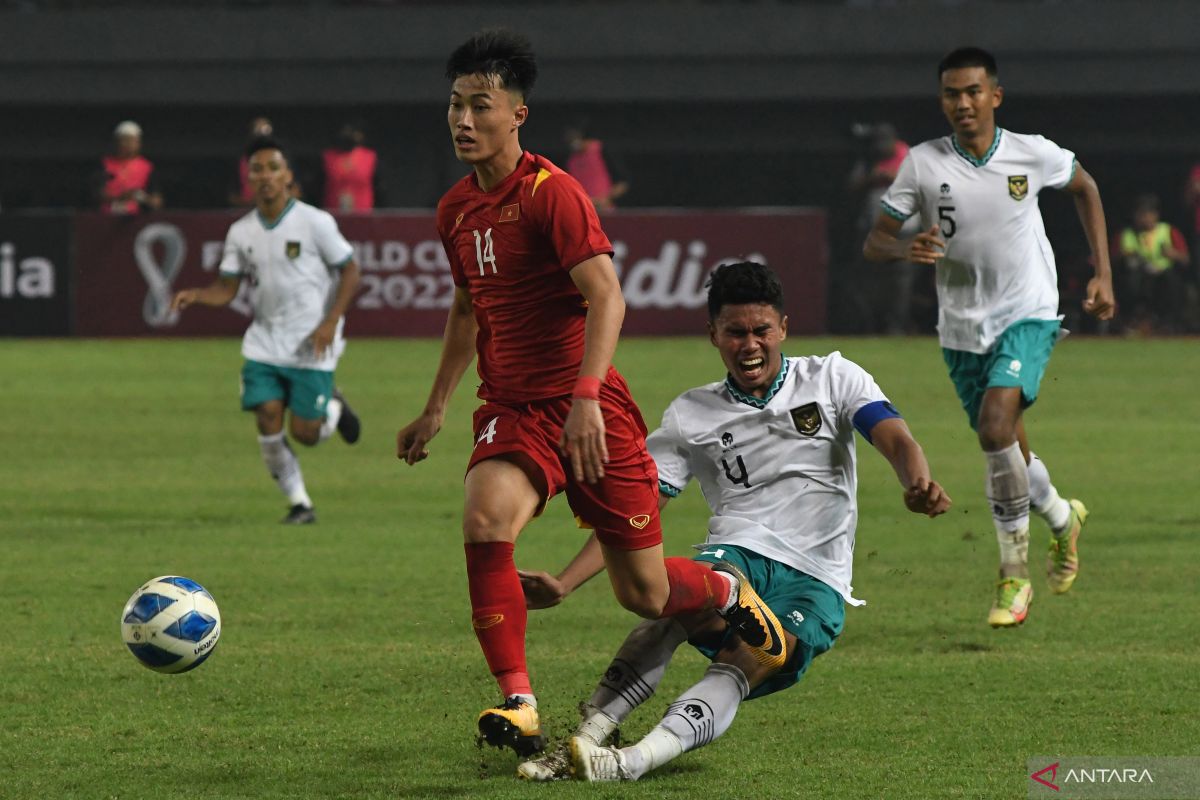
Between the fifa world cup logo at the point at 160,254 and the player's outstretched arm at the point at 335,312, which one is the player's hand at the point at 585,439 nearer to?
the player's outstretched arm at the point at 335,312

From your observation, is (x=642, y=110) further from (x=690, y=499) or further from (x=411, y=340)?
(x=690, y=499)

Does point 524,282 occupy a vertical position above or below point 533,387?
above

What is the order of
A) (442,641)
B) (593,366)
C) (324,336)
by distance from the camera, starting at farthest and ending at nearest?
(324,336) < (442,641) < (593,366)

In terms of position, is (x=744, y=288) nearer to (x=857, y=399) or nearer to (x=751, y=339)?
(x=751, y=339)

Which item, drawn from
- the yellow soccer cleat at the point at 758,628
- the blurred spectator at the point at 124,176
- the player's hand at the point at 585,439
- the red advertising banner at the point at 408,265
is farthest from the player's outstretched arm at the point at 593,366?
the blurred spectator at the point at 124,176

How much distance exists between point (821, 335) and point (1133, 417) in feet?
25.3

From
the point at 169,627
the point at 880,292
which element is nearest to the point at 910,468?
the point at 169,627

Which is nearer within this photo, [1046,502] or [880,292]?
[1046,502]

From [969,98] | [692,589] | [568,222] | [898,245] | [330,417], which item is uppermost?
[969,98]

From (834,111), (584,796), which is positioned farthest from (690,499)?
(834,111)

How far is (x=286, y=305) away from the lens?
452 inches

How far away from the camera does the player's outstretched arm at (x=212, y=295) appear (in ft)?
35.7

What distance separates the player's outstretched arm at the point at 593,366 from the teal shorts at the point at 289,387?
240 inches

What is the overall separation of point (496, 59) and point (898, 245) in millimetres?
3298
